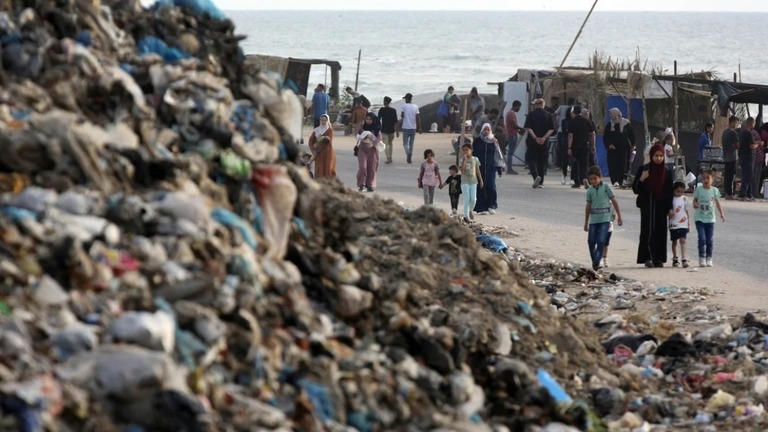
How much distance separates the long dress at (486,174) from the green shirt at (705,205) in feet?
16.9

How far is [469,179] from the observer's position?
18.7 meters

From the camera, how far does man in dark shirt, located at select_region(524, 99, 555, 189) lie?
2427 cm

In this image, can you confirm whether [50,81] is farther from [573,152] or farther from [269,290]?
[573,152]

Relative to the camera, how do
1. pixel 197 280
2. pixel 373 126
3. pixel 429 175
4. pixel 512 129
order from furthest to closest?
pixel 512 129, pixel 373 126, pixel 429 175, pixel 197 280

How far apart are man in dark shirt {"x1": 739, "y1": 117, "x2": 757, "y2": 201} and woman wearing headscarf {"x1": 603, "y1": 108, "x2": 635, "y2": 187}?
2025 millimetres

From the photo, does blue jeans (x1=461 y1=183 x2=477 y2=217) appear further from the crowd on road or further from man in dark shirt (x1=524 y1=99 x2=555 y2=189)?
man in dark shirt (x1=524 y1=99 x2=555 y2=189)

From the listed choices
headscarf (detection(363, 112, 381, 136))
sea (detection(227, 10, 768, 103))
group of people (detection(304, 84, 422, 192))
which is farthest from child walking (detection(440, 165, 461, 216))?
sea (detection(227, 10, 768, 103))

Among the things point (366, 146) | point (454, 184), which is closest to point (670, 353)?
point (454, 184)

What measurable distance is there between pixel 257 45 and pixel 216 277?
14955 centimetres

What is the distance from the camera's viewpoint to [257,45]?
154m

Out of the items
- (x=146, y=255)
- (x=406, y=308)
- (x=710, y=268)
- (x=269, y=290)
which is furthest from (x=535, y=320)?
(x=710, y=268)

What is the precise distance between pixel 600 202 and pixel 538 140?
9528 mm

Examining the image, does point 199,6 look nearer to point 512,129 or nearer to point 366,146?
point 366,146

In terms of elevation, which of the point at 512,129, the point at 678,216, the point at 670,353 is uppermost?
the point at 512,129
